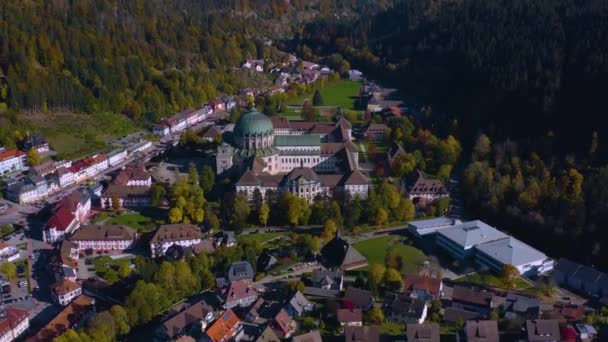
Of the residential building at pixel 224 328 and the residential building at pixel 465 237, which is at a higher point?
the residential building at pixel 465 237

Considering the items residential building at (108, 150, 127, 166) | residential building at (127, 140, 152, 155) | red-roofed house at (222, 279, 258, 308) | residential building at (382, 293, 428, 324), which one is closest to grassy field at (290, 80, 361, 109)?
residential building at (127, 140, 152, 155)

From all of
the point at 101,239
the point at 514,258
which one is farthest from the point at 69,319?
the point at 514,258

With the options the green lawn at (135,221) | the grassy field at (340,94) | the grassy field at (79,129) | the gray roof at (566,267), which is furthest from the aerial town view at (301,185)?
the grassy field at (340,94)

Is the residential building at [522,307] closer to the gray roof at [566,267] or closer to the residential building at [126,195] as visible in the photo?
the gray roof at [566,267]

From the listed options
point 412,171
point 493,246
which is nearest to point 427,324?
point 493,246

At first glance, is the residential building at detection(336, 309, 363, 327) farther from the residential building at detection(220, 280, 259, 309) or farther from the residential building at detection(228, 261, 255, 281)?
the residential building at detection(228, 261, 255, 281)

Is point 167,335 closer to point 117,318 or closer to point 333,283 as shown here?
point 117,318

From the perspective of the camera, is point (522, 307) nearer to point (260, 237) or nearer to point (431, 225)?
point (431, 225)
